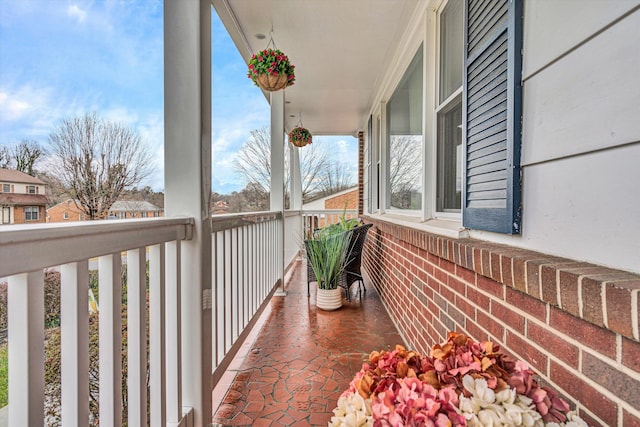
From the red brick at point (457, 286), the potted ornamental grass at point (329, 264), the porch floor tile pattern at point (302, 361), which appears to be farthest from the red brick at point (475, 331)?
the potted ornamental grass at point (329, 264)

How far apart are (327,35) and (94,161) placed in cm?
288

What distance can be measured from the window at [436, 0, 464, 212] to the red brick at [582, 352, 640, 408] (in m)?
1.26

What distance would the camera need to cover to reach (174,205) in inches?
57.7

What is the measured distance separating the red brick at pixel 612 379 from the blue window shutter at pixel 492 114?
0.49 m

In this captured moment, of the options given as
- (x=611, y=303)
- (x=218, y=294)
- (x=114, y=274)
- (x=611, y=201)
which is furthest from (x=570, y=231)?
(x=218, y=294)

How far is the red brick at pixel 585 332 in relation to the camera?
2.29 ft

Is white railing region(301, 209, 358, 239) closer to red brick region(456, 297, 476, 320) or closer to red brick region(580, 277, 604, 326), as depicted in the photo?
red brick region(456, 297, 476, 320)

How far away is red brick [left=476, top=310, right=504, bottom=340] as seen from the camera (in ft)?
3.79

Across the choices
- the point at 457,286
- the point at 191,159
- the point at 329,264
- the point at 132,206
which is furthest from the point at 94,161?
the point at 329,264

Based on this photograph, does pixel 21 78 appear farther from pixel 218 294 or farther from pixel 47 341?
pixel 218 294

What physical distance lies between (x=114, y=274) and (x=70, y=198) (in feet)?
1.20

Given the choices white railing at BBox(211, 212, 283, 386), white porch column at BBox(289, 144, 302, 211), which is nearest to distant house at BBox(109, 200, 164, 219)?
white railing at BBox(211, 212, 283, 386)

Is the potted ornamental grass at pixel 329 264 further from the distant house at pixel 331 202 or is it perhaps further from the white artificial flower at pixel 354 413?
the distant house at pixel 331 202

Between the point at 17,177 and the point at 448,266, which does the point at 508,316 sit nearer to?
Result: the point at 448,266
